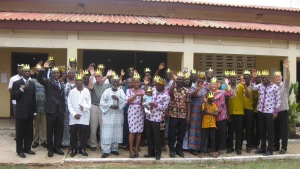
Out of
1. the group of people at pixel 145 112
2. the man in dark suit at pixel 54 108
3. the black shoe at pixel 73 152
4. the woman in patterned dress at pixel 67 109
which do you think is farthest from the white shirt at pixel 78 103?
the black shoe at pixel 73 152

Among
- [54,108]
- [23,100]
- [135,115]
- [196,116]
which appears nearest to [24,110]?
[23,100]

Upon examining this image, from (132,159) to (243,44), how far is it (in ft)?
16.6

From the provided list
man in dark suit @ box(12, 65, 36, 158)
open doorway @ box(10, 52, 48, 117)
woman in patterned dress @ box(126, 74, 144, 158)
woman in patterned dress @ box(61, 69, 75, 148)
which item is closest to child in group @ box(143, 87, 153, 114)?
woman in patterned dress @ box(126, 74, 144, 158)

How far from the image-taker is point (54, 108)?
634cm

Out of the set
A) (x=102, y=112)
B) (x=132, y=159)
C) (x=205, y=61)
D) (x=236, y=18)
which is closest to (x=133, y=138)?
(x=132, y=159)

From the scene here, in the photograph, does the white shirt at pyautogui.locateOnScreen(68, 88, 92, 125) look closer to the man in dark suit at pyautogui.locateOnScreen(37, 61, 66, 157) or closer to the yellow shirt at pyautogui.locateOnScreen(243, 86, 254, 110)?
the man in dark suit at pyautogui.locateOnScreen(37, 61, 66, 157)

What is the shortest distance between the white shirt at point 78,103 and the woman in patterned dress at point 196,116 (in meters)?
2.16

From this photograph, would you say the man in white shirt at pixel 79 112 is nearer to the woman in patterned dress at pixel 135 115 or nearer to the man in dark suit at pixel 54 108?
the man in dark suit at pixel 54 108

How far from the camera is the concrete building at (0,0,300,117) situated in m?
8.40

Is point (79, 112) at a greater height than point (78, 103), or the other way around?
point (78, 103)

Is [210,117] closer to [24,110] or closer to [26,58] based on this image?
[24,110]

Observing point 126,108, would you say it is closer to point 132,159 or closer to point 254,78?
point 132,159

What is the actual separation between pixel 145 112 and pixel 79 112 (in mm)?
1320

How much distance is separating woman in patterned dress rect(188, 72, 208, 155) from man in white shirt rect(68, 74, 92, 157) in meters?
2.14
